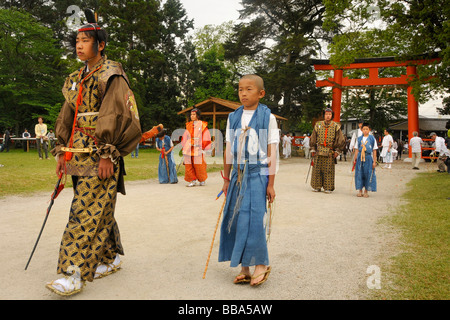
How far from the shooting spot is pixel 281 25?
108ft

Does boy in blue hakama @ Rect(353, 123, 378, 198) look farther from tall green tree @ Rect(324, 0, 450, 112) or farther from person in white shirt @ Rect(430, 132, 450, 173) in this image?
person in white shirt @ Rect(430, 132, 450, 173)

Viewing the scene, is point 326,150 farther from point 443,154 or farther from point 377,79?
point 377,79

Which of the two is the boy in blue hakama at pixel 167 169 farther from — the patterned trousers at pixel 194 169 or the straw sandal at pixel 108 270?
the straw sandal at pixel 108 270

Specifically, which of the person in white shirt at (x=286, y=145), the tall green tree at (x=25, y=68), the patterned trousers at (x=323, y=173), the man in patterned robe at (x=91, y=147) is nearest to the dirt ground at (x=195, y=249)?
the man in patterned robe at (x=91, y=147)

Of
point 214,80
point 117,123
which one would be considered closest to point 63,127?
point 117,123

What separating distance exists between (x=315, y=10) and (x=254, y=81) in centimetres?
3232

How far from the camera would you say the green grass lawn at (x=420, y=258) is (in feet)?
10.8

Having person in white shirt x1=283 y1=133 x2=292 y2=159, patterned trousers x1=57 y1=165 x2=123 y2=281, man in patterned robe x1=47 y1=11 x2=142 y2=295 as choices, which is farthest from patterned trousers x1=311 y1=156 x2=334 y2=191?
person in white shirt x1=283 y1=133 x2=292 y2=159

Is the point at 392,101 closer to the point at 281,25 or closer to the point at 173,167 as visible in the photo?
the point at 281,25

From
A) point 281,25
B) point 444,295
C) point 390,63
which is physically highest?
point 281,25

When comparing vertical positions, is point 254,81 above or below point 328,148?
Answer: above

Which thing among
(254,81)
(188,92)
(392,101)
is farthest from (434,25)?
(392,101)

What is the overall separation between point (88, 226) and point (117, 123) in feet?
2.99

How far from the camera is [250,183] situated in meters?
3.48
